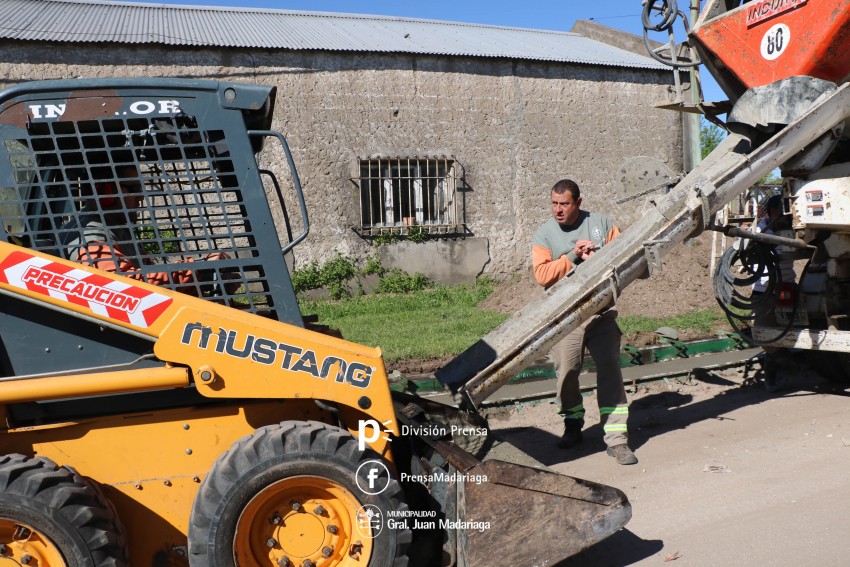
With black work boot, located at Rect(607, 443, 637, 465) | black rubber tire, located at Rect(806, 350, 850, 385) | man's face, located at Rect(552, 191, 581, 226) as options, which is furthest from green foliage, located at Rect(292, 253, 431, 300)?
black work boot, located at Rect(607, 443, 637, 465)

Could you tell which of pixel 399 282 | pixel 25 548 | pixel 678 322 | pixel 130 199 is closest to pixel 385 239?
pixel 399 282

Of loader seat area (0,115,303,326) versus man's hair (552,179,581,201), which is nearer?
loader seat area (0,115,303,326)

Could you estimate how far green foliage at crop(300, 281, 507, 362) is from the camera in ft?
27.8

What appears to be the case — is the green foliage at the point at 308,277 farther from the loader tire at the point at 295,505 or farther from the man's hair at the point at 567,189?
the loader tire at the point at 295,505

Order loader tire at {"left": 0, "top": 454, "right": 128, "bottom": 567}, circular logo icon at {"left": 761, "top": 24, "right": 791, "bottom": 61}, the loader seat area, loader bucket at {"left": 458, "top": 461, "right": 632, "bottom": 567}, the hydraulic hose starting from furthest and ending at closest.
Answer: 1. the hydraulic hose
2. circular logo icon at {"left": 761, "top": 24, "right": 791, "bottom": 61}
3. loader bucket at {"left": 458, "top": 461, "right": 632, "bottom": 567}
4. the loader seat area
5. loader tire at {"left": 0, "top": 454, "right": 128, "bottom": 567}

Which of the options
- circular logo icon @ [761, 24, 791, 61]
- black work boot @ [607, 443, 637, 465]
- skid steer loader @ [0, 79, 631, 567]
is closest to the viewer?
skid steer loader @ [0, 79, 631, 567]

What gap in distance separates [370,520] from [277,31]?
11918mm

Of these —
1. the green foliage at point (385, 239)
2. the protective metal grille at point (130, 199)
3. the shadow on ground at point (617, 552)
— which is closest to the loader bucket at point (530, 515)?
the shadow on ground at point (617, 552)

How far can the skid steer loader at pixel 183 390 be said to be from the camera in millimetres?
3127

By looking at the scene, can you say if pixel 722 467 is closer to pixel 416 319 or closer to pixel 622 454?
pixel 622 454

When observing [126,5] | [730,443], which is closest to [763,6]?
[730,443]

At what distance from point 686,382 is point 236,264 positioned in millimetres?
5062

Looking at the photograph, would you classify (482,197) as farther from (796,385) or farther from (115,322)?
(115,322)

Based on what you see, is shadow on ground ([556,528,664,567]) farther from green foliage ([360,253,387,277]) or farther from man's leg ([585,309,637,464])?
green foliage ([360,253,387,277])
